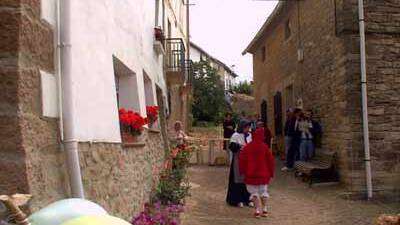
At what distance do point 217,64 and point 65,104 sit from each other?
161 feet

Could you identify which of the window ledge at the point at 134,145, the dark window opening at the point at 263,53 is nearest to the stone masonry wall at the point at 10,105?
the window ledge at the point at 134,145

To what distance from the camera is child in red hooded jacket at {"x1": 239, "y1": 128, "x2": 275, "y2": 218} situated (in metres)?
8.44

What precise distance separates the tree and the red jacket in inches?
954

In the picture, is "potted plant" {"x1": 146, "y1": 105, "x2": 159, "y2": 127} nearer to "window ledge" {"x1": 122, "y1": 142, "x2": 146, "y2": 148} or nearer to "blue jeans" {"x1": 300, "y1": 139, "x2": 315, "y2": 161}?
"window ledge" {"x1": 122, "y1": 142, "x2": 146, "y2": 148}

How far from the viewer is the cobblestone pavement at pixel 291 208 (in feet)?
27.1

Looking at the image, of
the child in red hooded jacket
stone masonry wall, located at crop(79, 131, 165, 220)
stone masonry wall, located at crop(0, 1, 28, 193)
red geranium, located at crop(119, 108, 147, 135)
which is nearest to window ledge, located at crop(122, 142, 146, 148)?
stone masonry wall, located at crop(79, 131, 165, 220)

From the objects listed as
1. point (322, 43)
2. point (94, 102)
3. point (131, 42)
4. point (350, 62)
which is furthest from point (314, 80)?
point (94, 102)

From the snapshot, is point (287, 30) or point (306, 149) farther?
point (287, 30)

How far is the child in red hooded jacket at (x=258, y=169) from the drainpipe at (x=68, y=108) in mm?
4843

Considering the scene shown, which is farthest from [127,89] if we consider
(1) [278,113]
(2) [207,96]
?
(2) [207,96]

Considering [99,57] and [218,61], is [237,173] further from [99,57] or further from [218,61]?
[218,61]

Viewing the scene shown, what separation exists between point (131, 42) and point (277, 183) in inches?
242

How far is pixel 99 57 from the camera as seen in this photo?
17.0 feet

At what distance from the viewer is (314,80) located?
1302 centimetres
